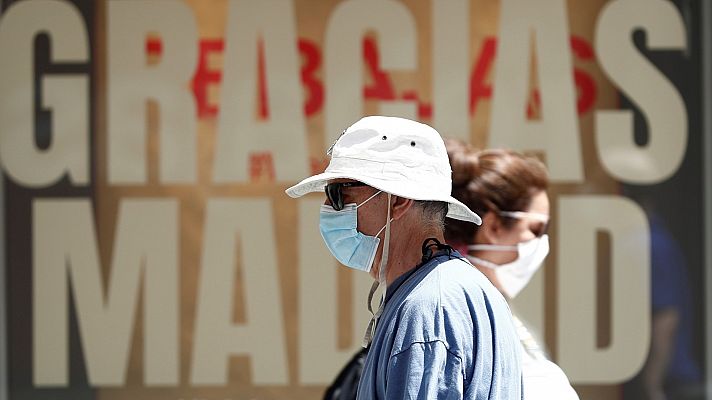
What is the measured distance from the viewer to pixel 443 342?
2025 millimetres

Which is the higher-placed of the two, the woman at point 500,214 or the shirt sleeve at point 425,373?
the woman at point 500,214

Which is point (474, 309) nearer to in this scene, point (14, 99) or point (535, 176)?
point (535, 176)

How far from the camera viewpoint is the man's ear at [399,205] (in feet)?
7.47

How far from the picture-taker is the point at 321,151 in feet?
16.8

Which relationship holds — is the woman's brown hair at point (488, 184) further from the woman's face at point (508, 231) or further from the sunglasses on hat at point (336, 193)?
the sunglasses on hat at point (336, 193)

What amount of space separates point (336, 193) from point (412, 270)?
25cm

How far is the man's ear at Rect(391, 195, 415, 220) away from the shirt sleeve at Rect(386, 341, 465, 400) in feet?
1.21

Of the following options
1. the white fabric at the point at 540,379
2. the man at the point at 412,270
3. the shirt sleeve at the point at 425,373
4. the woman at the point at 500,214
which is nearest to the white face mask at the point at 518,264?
the woman at the point at 500,214

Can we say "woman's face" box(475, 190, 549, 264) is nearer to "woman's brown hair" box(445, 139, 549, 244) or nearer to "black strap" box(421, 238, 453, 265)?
"woman's brown hair" box(445, 139, 549, 244)

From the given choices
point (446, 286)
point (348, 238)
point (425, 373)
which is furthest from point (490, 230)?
point (425, 373)

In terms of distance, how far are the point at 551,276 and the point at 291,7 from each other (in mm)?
1899

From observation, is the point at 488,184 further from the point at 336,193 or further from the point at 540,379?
the point at 336,193

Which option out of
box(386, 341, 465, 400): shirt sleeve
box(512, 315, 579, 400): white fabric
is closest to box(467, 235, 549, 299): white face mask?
box(512, 315, 579, 400): white fabric

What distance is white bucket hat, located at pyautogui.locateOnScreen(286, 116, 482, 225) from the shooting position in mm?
2229
